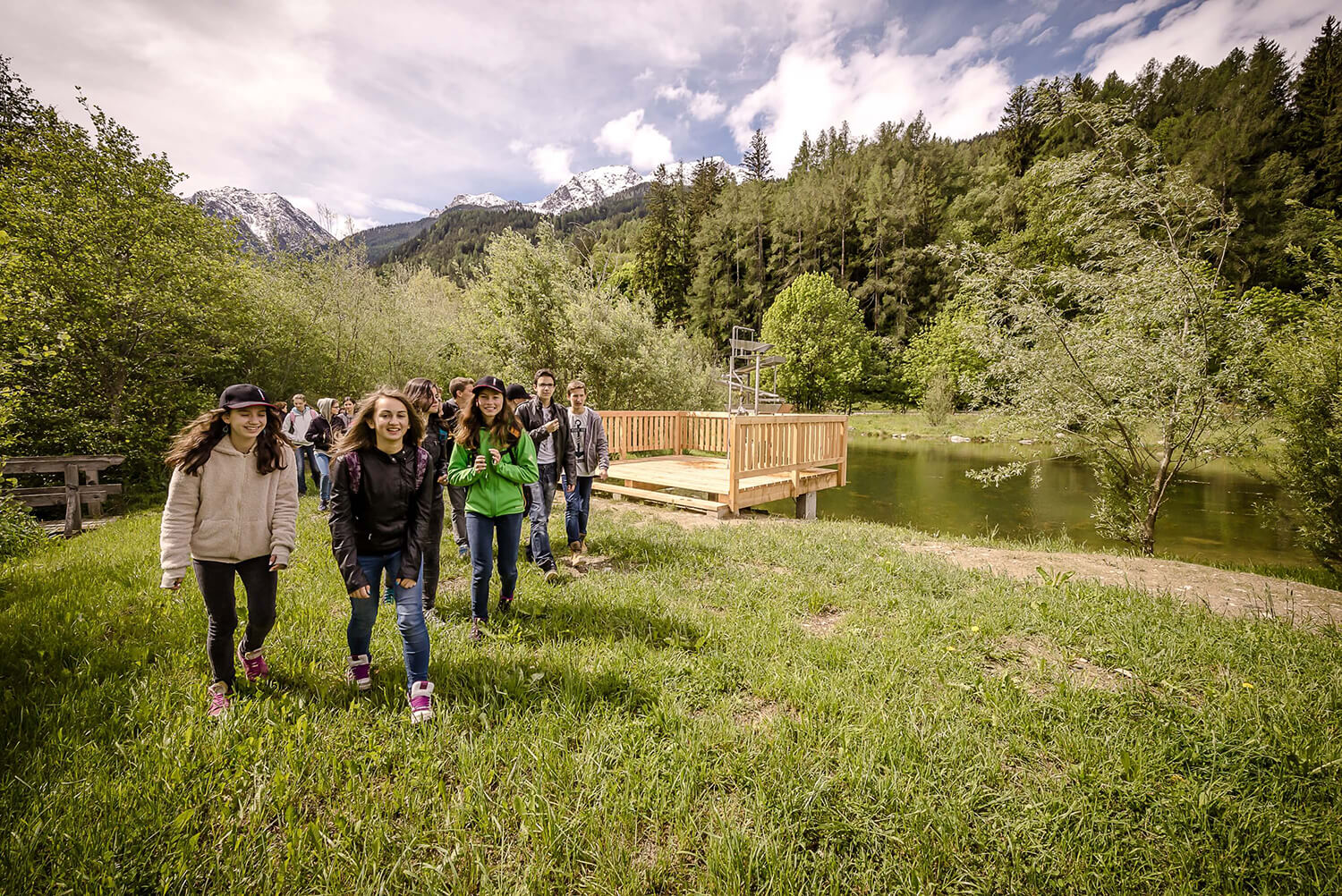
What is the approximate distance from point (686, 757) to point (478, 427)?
106 inches

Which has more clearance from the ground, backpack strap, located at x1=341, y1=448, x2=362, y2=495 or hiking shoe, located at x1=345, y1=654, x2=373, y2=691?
backpack strap, located at x1=341, y1=448, x2=362, y2=495

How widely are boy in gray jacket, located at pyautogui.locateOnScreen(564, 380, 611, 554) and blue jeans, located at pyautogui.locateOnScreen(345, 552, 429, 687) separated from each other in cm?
270

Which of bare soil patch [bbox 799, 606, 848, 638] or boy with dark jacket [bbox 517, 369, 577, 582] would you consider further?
boy with dark jacket [bbox 517, 369, 577, 582]

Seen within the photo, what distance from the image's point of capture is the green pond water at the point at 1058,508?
10.5m

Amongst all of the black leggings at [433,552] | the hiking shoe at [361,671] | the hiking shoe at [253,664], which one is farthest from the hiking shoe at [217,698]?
the black leggings at [433,552]

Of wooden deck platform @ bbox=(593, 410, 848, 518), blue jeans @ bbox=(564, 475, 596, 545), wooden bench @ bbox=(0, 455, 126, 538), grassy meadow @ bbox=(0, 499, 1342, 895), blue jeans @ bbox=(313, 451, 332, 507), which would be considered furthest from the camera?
wooden deck platform @ bbox=(593, 410, 848, 518)

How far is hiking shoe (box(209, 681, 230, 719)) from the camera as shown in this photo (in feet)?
8.74

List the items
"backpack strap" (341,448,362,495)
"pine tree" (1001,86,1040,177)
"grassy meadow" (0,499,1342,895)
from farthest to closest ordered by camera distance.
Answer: "pine tree" (1001,86,1040,177) → "backpack strap" (341,448,362,495) → "grassy meadow" (0,499,1342,895)

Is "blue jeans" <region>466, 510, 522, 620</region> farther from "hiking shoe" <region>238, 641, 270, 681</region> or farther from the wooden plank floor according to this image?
the wooden plank floor

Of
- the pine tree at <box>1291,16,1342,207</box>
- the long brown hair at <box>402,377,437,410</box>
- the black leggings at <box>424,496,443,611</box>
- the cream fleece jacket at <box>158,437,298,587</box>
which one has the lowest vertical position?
the black leggings at <box>424,496,443,611</box>

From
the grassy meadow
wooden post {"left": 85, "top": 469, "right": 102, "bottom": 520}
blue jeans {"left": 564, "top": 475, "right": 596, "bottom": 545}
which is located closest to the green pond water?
the grassy meadow

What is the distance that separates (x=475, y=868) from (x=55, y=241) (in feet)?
50.3

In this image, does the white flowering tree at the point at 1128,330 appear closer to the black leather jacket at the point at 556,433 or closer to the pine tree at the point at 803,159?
the black leather jacket at the point at 556,433

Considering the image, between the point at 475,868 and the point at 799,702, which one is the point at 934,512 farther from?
the point at 475,868
